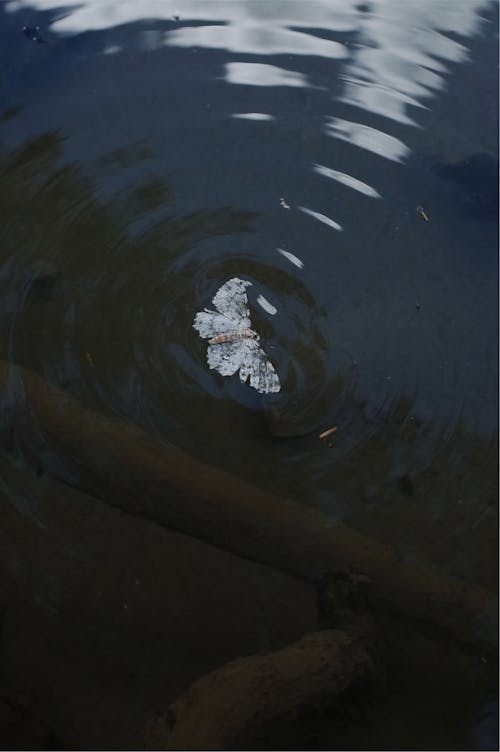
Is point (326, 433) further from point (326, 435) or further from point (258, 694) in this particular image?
point (258, 694)

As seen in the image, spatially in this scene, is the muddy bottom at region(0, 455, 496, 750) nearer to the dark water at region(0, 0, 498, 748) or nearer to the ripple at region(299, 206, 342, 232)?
the dark water at region(0, 0, 498, 748)

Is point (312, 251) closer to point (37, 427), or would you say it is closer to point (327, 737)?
point (37, 427)

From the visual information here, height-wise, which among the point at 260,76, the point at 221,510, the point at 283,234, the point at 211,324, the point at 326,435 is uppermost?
the point at 260,76

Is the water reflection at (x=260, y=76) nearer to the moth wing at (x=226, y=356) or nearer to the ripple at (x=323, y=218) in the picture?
the ripple at (x=323, y=218)

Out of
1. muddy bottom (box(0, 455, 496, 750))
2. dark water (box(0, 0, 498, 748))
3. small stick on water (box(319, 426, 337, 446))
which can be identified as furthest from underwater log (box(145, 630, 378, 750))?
small stick on water (box(319, 426, 337, 446))

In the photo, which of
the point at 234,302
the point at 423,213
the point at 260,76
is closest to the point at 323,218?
the point at 423,213

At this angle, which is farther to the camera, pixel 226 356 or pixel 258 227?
pixel 258 227
